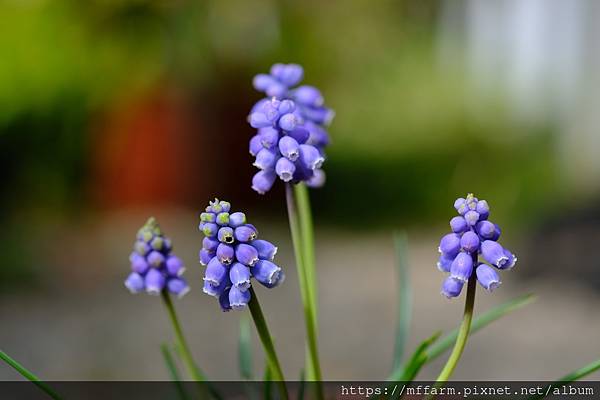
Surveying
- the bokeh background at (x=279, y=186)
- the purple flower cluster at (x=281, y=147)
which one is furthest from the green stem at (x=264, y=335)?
the bokeh background at (x=279, y=186)

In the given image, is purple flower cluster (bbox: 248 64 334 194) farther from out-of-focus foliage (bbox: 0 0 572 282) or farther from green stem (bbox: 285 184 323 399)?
out-of-focus foliage (bbox: 0 0 572 282)

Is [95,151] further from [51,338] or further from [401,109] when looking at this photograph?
[401,109]

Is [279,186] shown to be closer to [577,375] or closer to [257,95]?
[257,95]

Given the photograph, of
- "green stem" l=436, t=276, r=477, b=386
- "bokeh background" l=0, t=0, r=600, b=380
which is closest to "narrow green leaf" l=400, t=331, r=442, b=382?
"green stem" l=436, t=276, r=477, b=386

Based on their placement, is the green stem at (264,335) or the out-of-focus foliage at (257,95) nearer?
the green stem at (264,335)

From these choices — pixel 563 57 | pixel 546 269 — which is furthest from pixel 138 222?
pixel 563 57

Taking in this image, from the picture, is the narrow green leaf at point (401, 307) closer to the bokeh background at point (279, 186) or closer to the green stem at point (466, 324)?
the green stem at point (466, 324)
